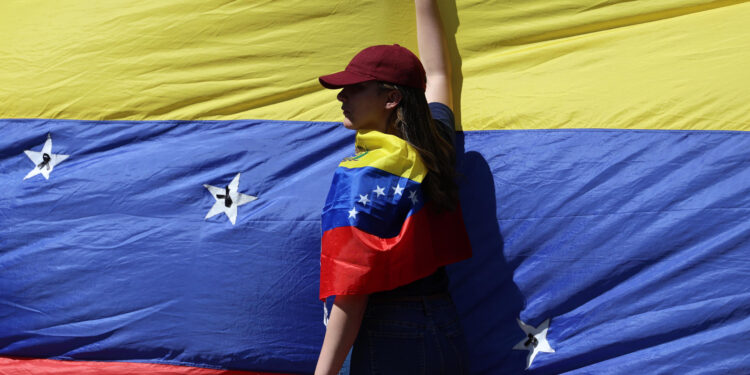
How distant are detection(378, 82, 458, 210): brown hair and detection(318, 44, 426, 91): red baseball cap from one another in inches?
1.1

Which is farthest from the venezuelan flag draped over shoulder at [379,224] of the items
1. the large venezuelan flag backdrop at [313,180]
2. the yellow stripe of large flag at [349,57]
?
the yellow stripe of large flag at [349,57]

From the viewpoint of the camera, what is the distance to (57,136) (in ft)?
8.83

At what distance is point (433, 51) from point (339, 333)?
1.02 meters

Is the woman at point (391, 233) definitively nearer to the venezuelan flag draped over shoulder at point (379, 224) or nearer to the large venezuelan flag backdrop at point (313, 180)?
the venezuelan flag draped over shoulder at point (379, 224)

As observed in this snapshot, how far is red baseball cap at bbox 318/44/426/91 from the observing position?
2.11 m

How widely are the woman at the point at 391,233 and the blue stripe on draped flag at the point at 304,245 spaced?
284mm

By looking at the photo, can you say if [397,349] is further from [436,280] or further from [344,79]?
[344,79]

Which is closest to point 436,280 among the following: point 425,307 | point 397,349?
point 425,307

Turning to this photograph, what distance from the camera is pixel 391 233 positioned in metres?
2.00

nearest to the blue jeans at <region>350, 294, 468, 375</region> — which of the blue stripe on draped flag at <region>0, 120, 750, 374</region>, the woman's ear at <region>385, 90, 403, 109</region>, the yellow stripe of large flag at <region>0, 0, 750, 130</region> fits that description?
the blue stripe on draped flag at <region>0, 120, 750, 374</region>

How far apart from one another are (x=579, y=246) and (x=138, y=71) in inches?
60.7

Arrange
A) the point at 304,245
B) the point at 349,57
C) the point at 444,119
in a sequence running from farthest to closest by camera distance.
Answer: the point at 349,57
the point at 304,245
the point at 444,119

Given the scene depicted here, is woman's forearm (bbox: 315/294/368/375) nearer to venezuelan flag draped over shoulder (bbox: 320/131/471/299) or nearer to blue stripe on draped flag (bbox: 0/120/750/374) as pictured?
venezuelan flag draped over shoulder (bbox: 320/131/471/299)

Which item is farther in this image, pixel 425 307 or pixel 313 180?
pixel 313 180
